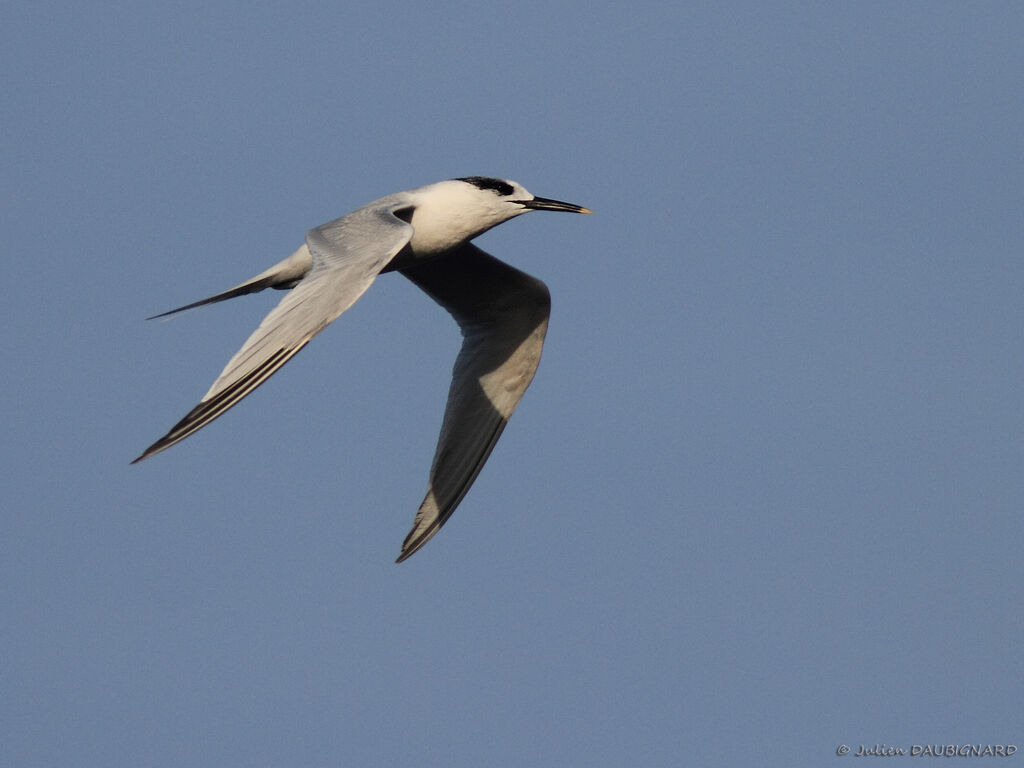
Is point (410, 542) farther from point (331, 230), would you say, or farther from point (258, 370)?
point (258, 370)

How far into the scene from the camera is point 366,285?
991 centimetres

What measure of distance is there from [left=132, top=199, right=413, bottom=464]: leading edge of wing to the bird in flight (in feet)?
0.03

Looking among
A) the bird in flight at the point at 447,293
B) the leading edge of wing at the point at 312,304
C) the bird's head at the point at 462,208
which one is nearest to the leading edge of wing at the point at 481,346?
the bird in flight at the point at 447,293

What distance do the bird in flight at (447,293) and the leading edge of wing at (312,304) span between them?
0.01 m

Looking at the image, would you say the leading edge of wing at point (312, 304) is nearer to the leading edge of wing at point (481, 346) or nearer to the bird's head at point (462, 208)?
the bird's head at point (462, 208)

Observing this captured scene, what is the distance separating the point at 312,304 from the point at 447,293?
5091mm

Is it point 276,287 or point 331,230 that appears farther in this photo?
point 276,287

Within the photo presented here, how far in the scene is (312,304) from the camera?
9688 mm

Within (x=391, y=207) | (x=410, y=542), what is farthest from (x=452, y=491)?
(x=391, y=207)

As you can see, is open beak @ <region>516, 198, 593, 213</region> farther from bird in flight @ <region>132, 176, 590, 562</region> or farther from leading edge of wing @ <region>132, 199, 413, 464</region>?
leading edge of wing @ <region>132, 199, 413, 464</region>

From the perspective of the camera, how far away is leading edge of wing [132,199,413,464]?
8594 mm

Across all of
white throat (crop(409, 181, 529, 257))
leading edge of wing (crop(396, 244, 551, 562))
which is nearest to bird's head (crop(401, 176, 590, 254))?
white throat (crop(409, 181, 529, 257))

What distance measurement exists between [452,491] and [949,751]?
17.3 ft

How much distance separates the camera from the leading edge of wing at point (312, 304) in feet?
28.2
